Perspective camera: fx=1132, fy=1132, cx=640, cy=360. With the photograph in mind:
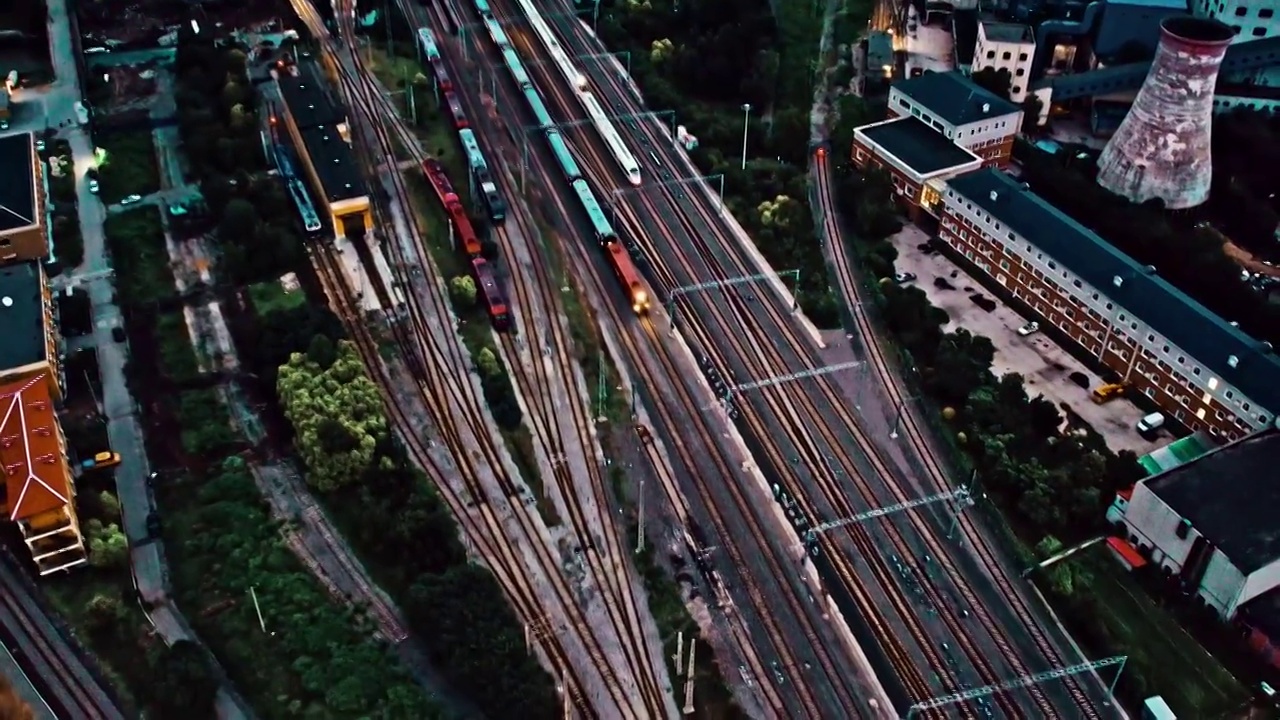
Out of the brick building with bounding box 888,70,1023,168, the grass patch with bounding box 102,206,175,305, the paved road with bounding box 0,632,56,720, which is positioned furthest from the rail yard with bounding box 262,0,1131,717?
the paved road with bounding box 0,632,56,720

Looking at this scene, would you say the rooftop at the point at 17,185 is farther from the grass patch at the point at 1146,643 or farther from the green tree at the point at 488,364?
the grass patch at the point at 1146,643

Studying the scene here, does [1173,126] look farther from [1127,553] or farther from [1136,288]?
[1127,553]

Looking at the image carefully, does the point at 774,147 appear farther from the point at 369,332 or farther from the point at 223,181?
the point at 223,181

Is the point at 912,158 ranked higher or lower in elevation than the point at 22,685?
higher

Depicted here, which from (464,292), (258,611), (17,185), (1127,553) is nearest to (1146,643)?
(1127,553)

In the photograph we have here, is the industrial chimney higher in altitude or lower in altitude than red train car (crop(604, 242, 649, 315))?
higher

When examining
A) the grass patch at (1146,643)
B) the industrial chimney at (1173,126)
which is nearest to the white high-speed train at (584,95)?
the industrial chimney at (1173,126)

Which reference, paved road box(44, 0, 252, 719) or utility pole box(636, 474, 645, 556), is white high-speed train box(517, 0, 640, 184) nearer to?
utility pole box(636, 474, 645, 556)
